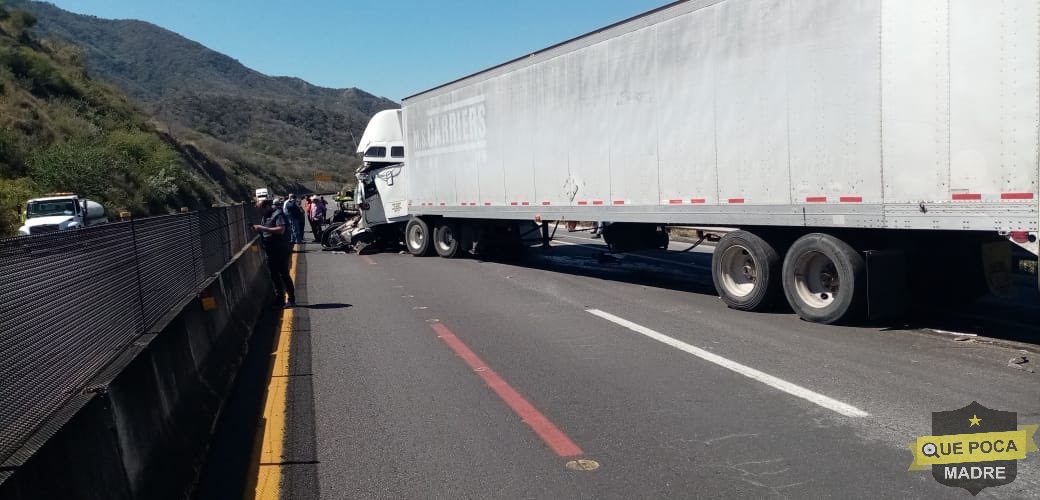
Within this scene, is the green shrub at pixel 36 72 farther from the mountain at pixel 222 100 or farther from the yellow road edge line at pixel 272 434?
the yellow road edge line at pixel 272 434

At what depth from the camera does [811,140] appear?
30.7 ft

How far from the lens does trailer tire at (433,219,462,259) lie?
65.4 feet

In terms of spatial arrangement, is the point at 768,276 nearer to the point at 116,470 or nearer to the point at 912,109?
the point at 912,109

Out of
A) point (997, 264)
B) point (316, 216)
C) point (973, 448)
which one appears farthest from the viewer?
point (316, 216)

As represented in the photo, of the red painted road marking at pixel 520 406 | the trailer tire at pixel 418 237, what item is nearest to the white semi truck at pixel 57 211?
the trailer tire at pixel 418 237

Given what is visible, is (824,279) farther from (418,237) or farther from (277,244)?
(418,237)

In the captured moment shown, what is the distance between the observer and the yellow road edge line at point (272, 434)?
15.8 ft

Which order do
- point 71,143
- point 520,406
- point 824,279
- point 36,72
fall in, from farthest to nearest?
point 36,72
point 71,143
point 824,279
point 520,406

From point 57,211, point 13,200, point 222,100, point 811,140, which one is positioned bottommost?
point 57,211

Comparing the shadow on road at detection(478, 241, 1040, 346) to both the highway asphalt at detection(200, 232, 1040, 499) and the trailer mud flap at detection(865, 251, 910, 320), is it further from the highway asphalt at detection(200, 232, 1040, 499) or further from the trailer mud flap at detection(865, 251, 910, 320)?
the trailer mud flap at detection(865, 251, 910, 320)

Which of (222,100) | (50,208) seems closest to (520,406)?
(50,208)

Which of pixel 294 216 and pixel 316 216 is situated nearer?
pixel 294 216

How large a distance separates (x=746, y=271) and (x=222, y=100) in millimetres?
107809

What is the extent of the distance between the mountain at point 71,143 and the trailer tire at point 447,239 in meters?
12.8
